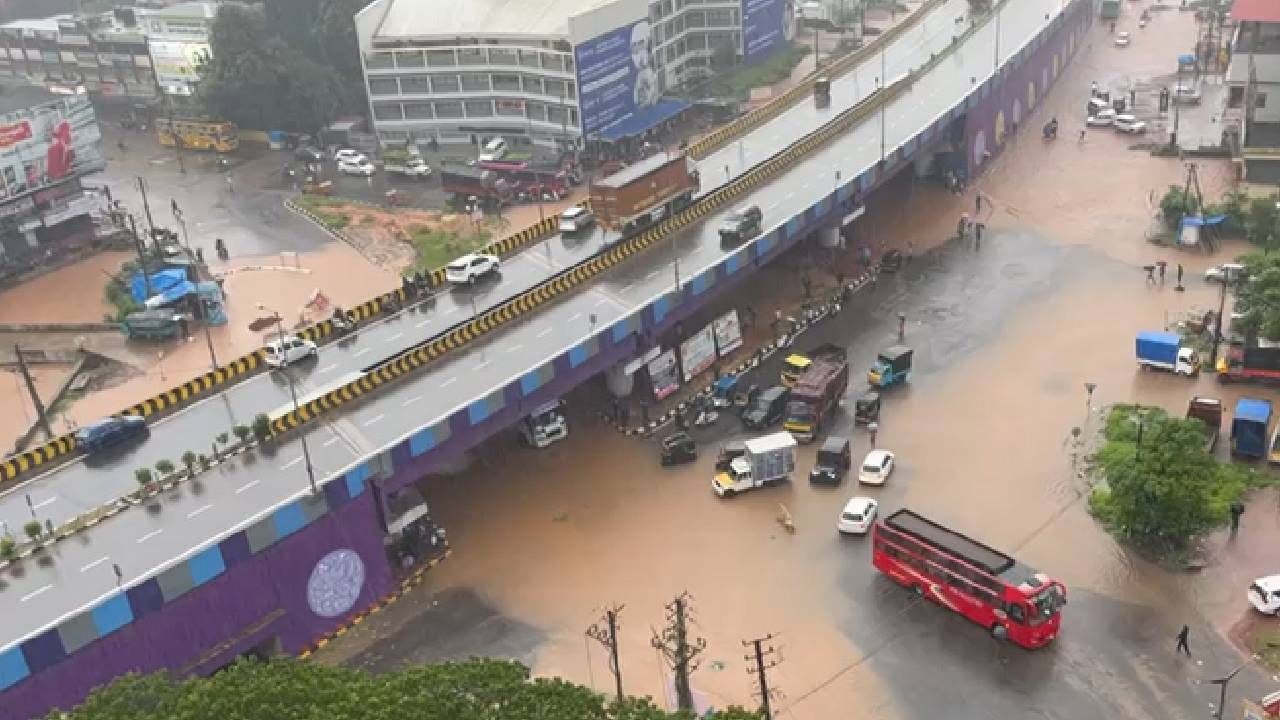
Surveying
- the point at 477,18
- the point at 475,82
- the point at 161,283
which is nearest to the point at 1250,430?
the point at 161,283

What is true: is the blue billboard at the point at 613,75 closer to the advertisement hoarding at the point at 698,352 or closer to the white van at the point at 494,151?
the white van at the point at 494,151

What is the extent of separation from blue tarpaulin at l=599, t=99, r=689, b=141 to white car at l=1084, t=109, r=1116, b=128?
28.9 m

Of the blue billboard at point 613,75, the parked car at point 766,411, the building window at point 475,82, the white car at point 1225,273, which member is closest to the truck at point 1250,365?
the white car at point 1225,273

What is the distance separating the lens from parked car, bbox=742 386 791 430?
4684 cm

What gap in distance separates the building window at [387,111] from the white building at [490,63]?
0.07 m

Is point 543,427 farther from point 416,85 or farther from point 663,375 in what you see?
point 416,85

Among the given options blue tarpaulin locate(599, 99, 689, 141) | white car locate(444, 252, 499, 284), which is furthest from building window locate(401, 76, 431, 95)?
white car locate(444, 252, 499, 284)

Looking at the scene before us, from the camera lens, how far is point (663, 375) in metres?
50.0

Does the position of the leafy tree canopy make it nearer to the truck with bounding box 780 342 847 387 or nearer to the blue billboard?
the truck with bounding box 780 342 847 387

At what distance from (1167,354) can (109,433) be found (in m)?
40.7

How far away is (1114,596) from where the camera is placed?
3591 cm

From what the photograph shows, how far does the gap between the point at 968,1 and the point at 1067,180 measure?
31.8 meters

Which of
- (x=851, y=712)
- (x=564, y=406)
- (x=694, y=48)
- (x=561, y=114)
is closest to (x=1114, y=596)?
(x=851, y=712)

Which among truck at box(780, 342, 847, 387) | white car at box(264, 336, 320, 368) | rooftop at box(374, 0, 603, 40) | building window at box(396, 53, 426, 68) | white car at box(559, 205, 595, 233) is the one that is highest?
rooftop at box(374, 0, 603, 40)
